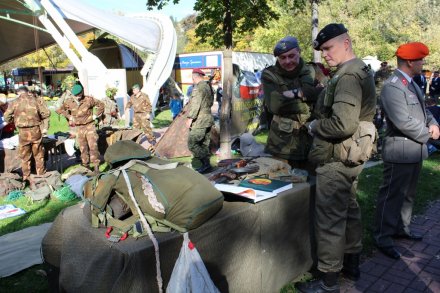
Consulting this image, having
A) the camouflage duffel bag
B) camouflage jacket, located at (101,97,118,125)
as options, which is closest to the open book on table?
the camouflage duffel bag

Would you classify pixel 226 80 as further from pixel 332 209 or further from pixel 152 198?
pixel 152 198

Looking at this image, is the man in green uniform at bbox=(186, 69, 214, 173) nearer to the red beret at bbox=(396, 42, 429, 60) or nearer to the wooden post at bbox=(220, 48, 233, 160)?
the wooden post at bbox=(220, 48, 233, 160)

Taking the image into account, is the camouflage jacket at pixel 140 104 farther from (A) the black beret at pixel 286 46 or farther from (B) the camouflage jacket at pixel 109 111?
(A) the black beret at pixel 286 46

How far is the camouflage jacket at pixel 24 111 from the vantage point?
23.7 feet

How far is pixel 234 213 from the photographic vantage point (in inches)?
106

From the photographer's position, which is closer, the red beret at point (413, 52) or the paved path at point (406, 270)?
the paved path at point (406, 270)

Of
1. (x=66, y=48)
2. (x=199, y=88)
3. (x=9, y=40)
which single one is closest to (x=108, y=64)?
(x=9, y=40)

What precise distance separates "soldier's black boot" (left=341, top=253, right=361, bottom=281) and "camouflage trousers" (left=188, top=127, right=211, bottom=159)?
458 centimetres

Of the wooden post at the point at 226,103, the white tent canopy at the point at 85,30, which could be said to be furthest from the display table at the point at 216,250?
the white tent canopy at the point at 85,30

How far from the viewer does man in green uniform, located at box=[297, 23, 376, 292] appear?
2785mm

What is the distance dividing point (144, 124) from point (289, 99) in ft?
25.3

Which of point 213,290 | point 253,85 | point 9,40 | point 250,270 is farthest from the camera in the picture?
point 9,40

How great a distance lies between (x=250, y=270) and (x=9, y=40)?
2454 centimetres

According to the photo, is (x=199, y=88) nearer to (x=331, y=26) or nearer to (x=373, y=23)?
(x=331, y=26)
